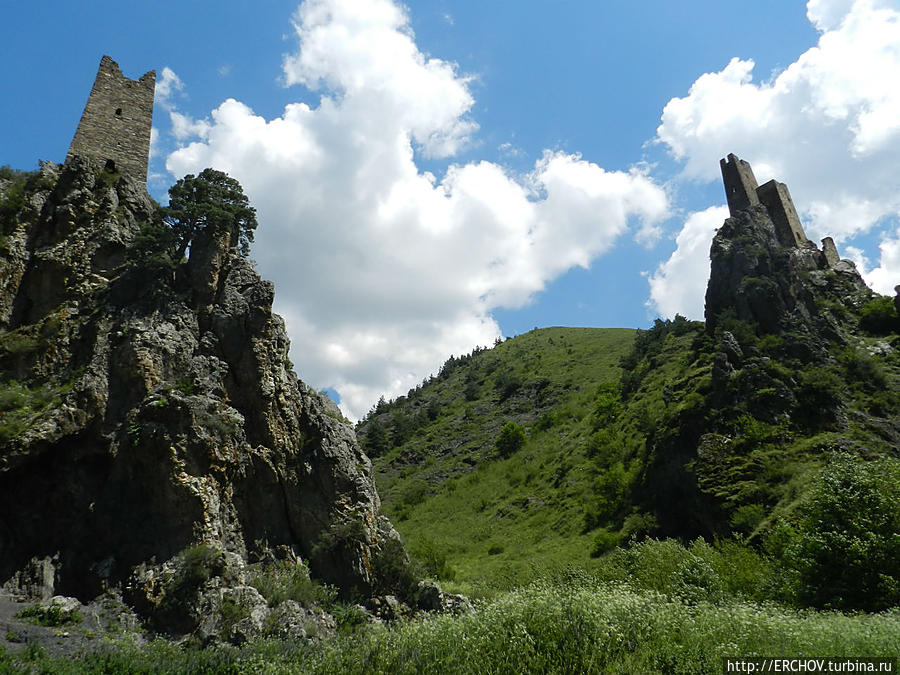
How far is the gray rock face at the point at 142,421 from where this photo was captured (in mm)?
20469

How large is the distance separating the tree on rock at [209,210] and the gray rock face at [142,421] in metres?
1.42

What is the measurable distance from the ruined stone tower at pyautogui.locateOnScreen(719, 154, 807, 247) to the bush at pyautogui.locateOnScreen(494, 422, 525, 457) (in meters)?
42.0

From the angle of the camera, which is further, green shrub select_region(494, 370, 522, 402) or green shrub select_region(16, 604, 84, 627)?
green shrub select_region(494, 370, 522, 402)

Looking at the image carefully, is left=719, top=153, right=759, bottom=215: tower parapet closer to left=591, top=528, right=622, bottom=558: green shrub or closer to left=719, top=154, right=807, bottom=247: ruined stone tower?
left=719, top=154, right=807, bottom=247: ruined stone tower

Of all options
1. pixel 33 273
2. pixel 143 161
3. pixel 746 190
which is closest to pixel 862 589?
pixel 33 273

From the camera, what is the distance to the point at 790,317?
152 ft

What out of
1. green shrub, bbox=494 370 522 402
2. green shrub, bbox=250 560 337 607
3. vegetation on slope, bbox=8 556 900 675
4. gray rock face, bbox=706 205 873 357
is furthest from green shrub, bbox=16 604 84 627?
green shrub, bbox=494 370 522 402

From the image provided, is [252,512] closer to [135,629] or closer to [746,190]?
[135,629]

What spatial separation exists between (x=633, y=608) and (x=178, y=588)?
16295 millimetres

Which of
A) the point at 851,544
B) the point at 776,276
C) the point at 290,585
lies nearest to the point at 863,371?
the point at 776,276

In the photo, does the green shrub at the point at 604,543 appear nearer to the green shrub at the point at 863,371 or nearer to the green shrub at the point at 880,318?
the green shrub at the point at 863,371

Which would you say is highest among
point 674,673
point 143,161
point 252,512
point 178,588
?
point 143,161

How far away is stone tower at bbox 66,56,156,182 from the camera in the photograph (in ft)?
107

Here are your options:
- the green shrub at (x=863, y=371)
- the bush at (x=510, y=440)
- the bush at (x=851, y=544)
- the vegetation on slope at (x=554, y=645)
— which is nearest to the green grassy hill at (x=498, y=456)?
the bush at (x=510, y=440)
